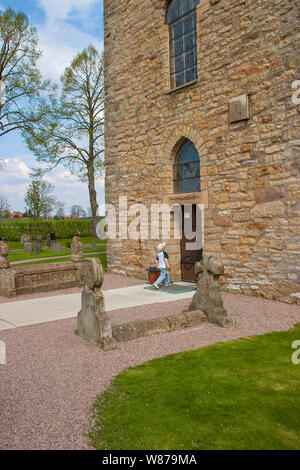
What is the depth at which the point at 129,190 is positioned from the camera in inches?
509

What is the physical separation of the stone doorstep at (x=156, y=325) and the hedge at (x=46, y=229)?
25330mm

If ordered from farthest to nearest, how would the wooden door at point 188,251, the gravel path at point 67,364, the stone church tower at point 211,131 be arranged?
the wooden door at point 188,251 → the stone church tower at point 211,131 → the gravel path at point 67,364

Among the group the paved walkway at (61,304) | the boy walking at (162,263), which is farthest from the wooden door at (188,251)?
the paved walkway at (61,304)

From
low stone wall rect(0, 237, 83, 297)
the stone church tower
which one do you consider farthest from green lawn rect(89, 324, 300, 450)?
low stone wall rect(0, 237, 83, 297)

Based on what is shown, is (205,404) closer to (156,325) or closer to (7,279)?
(156,325)

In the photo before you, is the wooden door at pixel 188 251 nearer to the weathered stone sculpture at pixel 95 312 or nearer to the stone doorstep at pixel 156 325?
the stone doorstep at pixel 156 325

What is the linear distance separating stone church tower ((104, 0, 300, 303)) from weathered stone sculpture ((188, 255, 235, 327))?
2303 mm

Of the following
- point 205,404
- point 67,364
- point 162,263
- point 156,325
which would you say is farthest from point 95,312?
point 162,263

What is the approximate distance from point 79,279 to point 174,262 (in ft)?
10.2

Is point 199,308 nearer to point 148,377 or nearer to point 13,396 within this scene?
point 148,377

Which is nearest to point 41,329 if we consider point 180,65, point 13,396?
point 13,396

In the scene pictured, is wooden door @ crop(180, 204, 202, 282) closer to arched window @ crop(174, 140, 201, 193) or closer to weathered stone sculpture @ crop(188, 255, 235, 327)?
arched window @ crop(174, 140, 201, 193)

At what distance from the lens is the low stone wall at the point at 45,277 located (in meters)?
10.6

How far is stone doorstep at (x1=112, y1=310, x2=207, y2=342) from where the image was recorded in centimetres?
582
